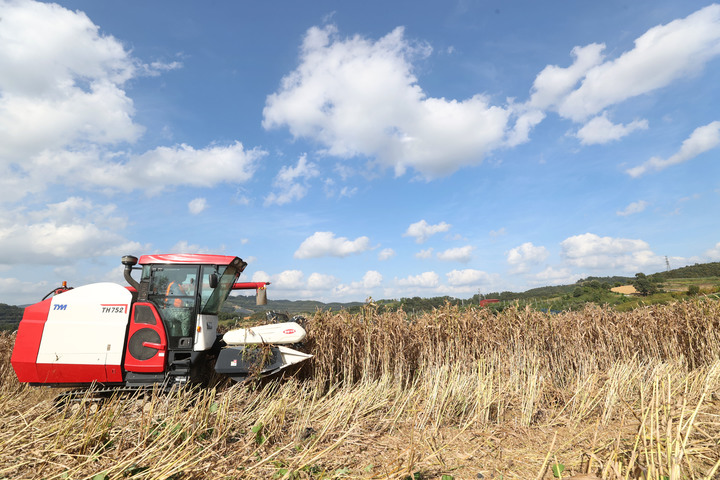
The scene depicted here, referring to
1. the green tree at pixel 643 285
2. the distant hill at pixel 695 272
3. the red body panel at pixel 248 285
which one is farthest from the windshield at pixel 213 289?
the distant hill at pixel 695 272

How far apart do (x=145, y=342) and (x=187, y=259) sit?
1376 mm

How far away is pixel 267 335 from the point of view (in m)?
6.22

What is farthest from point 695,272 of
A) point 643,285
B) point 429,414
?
point 429,414

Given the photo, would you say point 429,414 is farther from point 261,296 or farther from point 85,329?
point 85,329

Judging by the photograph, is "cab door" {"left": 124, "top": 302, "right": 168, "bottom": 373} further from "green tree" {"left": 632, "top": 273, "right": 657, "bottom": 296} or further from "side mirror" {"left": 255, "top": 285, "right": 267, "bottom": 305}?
"green tree" {"left": 632, "top": 273, "right": 657, "bottom": 296}

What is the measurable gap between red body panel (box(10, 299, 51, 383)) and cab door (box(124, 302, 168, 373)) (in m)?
1.22

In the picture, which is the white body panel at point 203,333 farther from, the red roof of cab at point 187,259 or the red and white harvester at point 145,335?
the red roof of cab at point 187,259

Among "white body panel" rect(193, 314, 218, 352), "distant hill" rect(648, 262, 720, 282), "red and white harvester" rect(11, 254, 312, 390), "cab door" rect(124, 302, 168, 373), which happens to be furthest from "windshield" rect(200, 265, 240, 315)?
"distant hill" rect(648, 262, 720, 282)

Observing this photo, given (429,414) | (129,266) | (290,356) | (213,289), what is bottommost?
(429,414)

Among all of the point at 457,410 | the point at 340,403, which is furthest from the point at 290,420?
the point at 457,410

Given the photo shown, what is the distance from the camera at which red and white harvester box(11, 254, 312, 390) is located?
5445mm

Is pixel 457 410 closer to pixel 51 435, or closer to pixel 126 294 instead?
pixel 51 435

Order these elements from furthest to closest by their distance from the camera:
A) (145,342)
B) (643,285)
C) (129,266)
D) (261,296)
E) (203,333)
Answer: (643,285) → (261,296) → (129,266) → (203,333) → (145,342)

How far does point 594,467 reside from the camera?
9.60 feet
